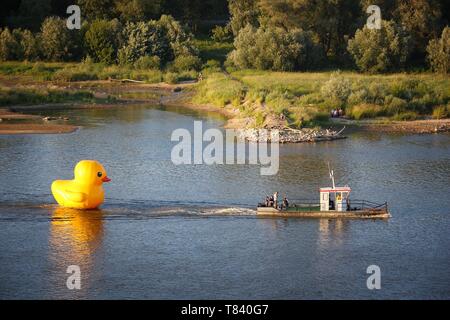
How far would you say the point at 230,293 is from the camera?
34.9 metres

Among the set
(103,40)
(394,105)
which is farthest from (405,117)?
(103,40)

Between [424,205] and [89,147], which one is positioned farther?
[89,147]

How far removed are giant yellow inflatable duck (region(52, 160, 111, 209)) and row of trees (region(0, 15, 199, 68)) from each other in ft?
184

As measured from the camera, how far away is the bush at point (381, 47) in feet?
305

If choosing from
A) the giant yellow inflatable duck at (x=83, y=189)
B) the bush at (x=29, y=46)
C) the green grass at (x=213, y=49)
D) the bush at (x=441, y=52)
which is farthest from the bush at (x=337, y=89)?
the giant yellow inflatable duck at (x=83, y=189)

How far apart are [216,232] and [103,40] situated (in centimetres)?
6388

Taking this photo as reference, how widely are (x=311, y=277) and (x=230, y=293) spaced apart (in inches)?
153

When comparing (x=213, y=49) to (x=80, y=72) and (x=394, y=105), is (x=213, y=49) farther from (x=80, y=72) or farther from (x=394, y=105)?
(x=394, y=105)

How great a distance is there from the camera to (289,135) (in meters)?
68.1

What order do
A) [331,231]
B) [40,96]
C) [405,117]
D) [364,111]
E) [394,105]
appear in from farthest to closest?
[40,96] < [394,105] < [405,117] < [364,111] < [331,231]

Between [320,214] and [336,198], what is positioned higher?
[336,198]

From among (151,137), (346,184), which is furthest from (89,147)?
(346,184)

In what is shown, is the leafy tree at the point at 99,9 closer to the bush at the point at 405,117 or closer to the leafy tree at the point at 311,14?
the leafy tree at the point at 311,14

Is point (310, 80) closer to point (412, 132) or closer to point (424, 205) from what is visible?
point (412, 132)
